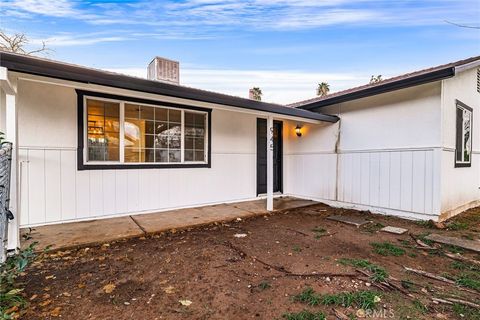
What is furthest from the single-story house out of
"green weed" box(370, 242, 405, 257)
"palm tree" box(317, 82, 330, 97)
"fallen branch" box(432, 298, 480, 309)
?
"palm tree" box(317, 82, 330, 97)

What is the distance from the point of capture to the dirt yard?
74.6 inches

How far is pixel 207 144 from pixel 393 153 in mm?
4185

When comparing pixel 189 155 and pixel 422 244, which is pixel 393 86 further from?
pixel 189 155

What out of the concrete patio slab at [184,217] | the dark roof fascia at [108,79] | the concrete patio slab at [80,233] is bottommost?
the concrete patio slab at [184,217]

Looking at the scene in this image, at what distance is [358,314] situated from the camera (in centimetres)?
184

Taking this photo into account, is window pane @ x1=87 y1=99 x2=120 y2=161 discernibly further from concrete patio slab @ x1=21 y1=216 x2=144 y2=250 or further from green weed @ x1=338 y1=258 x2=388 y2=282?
green weed @ x1=338 y1=258 x2=388 y2=282

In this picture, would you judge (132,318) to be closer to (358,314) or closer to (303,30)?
(358,314)

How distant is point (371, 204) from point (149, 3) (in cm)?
689

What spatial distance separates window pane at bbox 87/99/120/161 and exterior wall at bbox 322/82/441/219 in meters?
5.28

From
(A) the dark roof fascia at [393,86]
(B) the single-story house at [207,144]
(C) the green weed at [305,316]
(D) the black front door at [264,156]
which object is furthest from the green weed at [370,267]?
(D) the black front door at [264,156]

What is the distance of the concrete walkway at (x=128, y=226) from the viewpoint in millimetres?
3295

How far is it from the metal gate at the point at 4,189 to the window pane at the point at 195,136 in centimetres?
317

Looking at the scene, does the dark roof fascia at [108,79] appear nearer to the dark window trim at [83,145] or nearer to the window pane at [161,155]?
the dark window trim at [83,145]

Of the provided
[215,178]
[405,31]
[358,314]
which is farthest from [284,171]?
[358,314]
